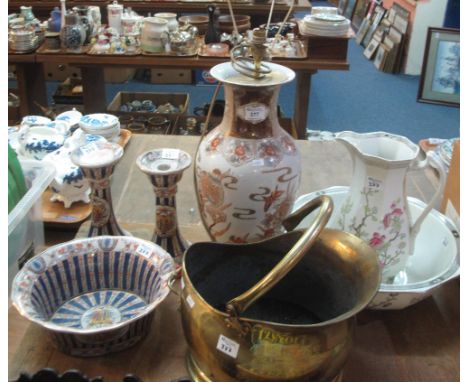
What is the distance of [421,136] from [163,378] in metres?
2.80

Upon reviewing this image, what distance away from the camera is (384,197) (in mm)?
877

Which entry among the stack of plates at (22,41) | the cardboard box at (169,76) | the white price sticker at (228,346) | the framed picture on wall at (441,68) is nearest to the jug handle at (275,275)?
the white price sticker at (228,346)

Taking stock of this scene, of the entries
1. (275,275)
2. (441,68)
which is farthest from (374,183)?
(441,68)

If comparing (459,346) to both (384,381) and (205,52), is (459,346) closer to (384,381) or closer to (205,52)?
(384,381)

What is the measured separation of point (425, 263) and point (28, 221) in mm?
797

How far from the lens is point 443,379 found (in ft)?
2.64

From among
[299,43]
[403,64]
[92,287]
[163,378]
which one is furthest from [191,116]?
[403,64]

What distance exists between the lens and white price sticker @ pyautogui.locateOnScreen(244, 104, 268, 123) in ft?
2.85

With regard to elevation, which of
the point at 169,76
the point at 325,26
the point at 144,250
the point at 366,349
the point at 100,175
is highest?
the point at 325,26

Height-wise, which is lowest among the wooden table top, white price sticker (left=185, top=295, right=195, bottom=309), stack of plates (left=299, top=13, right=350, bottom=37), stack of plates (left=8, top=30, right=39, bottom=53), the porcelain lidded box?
the wooden table top

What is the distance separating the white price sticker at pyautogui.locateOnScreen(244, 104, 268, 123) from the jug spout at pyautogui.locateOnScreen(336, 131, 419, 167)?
0.44 feet

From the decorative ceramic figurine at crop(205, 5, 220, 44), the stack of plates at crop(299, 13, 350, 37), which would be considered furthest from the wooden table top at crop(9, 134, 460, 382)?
the decorative ceramic figurine at crop(205, 5, 220, 44)

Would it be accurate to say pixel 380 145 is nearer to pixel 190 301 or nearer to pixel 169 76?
pixel 190 301

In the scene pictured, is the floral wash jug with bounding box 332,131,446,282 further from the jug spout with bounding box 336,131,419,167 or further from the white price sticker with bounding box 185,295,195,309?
the white price sticker with bounding box 185,295,195,309
